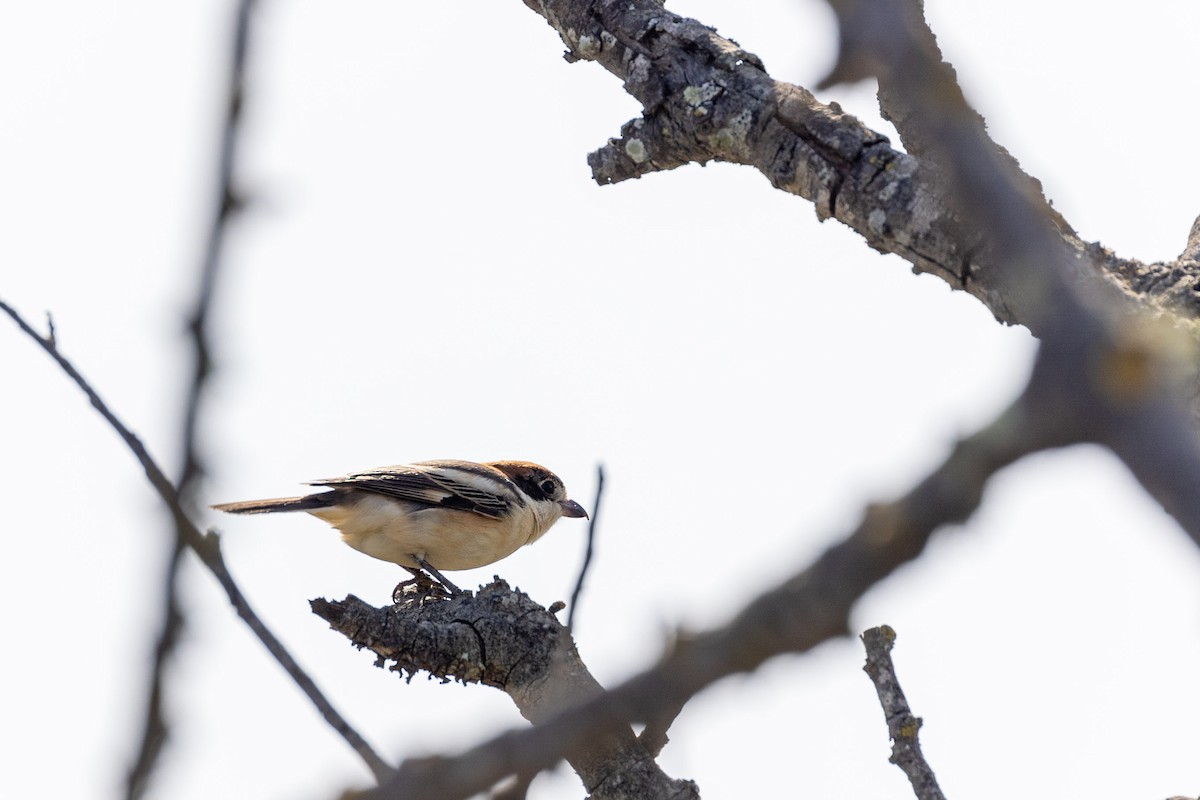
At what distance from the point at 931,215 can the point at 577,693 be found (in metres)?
1.98

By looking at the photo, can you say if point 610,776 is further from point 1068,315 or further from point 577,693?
point 1068,315

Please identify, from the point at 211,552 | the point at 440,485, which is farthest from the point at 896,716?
the point at 440,485

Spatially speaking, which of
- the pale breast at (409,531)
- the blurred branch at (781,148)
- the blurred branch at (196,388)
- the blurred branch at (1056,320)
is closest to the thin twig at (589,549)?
the blurred branch at (196,388)

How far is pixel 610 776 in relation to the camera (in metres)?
4.14

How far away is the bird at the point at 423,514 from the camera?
8148 millimetres

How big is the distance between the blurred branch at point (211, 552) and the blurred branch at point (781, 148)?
2514 millimetres

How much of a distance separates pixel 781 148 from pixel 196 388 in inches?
130

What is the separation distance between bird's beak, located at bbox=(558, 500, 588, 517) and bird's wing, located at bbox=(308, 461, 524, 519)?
1014 mm

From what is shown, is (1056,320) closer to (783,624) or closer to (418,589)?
(783,624)

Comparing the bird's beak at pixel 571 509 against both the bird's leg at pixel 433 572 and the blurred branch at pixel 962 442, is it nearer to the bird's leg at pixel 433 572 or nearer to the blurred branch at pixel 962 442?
the bird's leg at pixel 433 572

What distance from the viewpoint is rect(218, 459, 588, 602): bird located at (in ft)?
26.7

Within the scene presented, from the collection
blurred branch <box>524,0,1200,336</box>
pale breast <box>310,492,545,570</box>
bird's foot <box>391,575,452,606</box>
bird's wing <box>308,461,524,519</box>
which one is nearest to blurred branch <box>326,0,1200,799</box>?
blurred branch <box>524,0,1200,336</box>

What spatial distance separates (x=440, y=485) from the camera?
8.58m

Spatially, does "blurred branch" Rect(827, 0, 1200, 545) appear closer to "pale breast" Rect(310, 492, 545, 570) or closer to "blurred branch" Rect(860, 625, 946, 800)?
"blurred branch" Rect(860, 625, 946, 800)
